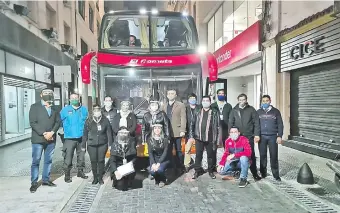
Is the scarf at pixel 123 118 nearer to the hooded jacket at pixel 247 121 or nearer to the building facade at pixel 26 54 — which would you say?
the hooded jacket at pixel 247 121

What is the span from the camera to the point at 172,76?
28.6 feet

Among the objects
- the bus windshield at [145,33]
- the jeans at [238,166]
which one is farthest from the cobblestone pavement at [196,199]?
the bus windshield at [145,33]

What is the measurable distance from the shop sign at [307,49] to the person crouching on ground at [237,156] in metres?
4.66

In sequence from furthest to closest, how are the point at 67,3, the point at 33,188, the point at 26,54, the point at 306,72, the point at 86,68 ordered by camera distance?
the point at 67,3 < the point at 26,54 < the point at 306,72 < the point at 86,68 < the point at 33,188

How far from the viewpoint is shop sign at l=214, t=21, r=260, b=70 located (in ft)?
45.5

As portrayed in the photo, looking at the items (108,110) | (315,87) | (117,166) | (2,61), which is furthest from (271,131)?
(2,61)

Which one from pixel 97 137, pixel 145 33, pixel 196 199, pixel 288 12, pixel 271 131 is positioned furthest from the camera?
pixel 288 12

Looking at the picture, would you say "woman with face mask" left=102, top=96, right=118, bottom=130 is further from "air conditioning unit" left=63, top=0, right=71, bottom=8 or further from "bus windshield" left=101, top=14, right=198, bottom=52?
"air conditioning unit" left=63, top=0, right=71, bottom=8

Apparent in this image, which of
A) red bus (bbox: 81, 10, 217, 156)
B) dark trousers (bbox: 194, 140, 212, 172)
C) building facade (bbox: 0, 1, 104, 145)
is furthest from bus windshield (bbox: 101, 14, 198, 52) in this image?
building facade (bbox: 0, 1, 104, 145)

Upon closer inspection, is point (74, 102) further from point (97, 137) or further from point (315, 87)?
point (315, 87)

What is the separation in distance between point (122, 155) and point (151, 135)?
0.73m

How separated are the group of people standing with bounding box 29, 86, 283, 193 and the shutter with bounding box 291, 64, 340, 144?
3.51 m

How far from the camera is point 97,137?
657 cm

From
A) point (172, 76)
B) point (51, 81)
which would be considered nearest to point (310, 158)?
point (172, 76)
